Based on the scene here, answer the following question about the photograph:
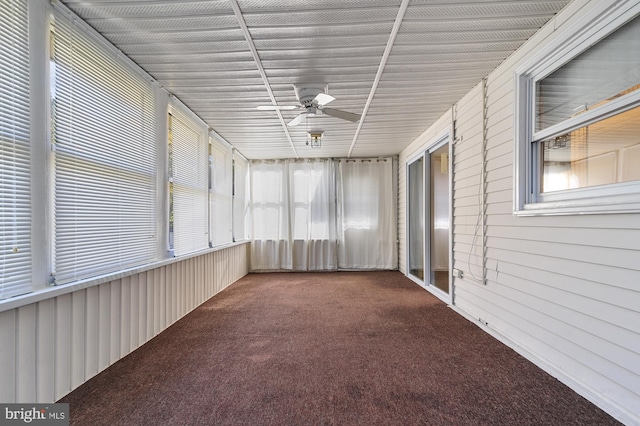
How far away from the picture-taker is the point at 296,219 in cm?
630

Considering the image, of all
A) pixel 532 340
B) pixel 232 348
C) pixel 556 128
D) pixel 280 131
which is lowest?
pixel 232 348

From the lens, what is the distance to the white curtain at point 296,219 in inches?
247


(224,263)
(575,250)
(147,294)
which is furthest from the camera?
(224,263)

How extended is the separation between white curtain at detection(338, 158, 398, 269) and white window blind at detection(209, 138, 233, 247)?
2433 mm

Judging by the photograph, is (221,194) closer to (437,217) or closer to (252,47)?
(252,47)

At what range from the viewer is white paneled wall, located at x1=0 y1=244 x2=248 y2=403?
1.53 meters

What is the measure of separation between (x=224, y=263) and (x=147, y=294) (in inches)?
85.7

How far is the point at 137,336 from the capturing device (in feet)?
8.31

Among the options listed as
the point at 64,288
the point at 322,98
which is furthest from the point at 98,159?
the point at 322,98

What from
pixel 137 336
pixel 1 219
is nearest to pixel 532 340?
pixel 137 336

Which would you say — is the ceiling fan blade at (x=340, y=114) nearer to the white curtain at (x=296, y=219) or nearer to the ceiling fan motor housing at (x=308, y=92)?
the ceiling fan motor housing at (x=308, y=92)

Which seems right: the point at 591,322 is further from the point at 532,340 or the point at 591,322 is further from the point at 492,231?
the point at 492,231

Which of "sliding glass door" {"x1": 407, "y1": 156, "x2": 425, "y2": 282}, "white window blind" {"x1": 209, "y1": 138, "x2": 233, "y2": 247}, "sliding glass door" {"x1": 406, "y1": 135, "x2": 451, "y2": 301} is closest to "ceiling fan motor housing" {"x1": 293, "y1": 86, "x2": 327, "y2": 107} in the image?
"white window blind" {"x1": 209, "y1": 138, "x2": 233, "y2": 247}

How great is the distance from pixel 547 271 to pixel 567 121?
1133 mm
